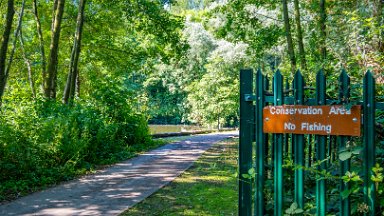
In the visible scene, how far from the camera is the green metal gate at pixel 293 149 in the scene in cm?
312

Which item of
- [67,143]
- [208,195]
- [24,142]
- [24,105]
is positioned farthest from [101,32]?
[208,195]

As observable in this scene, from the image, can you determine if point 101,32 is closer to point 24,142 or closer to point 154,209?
point 24,142

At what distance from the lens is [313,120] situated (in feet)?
11.0

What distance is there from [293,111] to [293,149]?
0.37 metres

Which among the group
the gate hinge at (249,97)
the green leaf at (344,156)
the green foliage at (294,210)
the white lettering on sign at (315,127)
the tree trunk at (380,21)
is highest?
the tree trunk at (380,21)

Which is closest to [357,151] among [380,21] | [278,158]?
[278,158]

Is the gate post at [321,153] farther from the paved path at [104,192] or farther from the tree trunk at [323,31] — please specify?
the tree trunk at [323,31]

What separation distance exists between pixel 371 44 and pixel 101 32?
12185 mm

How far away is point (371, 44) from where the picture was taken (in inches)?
314

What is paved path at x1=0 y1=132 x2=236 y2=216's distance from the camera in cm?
640

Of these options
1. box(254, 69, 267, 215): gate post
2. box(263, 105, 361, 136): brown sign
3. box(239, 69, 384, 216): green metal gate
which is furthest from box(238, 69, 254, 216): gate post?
box(263, 105, 361, 136): brown sign

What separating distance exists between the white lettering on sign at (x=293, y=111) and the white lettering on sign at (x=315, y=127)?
3.6 inches

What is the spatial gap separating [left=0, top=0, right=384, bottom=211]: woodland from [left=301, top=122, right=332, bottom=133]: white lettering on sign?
1.32 ft

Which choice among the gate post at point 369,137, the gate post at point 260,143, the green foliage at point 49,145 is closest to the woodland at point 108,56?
the green foliage at point 49,145
